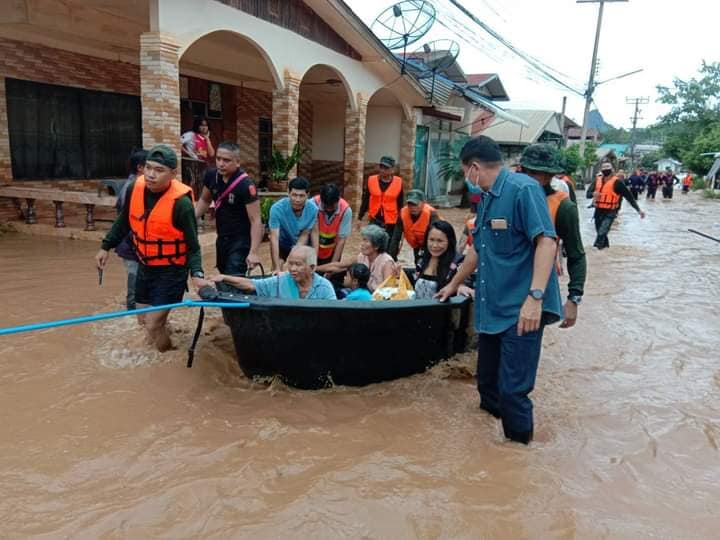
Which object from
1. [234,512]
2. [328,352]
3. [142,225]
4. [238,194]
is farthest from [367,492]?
[238,194]

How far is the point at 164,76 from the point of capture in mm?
7641

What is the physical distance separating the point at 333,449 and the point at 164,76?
601 cm

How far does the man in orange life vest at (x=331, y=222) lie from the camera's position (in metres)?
5.24

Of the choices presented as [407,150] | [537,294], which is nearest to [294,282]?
[537,294]

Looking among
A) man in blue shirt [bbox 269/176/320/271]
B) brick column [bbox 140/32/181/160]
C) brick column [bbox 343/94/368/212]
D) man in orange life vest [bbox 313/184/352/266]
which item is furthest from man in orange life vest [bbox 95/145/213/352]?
brick column [bbox 343/94/368/212]

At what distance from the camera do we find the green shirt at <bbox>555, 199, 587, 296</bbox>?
3.29m

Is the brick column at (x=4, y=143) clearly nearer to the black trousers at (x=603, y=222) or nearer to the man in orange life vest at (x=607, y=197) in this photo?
the man in orange life vest at (x=607, y=197)

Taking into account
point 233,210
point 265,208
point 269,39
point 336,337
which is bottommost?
point 336,337

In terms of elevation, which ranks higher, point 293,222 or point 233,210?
point 233,210

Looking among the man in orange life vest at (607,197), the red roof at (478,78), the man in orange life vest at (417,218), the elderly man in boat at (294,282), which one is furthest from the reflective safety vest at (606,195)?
the red roof at (478,78)

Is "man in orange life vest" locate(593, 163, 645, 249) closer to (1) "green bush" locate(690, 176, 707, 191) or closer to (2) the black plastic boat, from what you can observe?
(2) the black plastic boat

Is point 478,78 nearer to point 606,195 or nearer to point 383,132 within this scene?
point 383,132

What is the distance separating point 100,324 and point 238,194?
6.12ft

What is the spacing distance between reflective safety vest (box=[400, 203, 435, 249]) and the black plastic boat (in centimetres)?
152
